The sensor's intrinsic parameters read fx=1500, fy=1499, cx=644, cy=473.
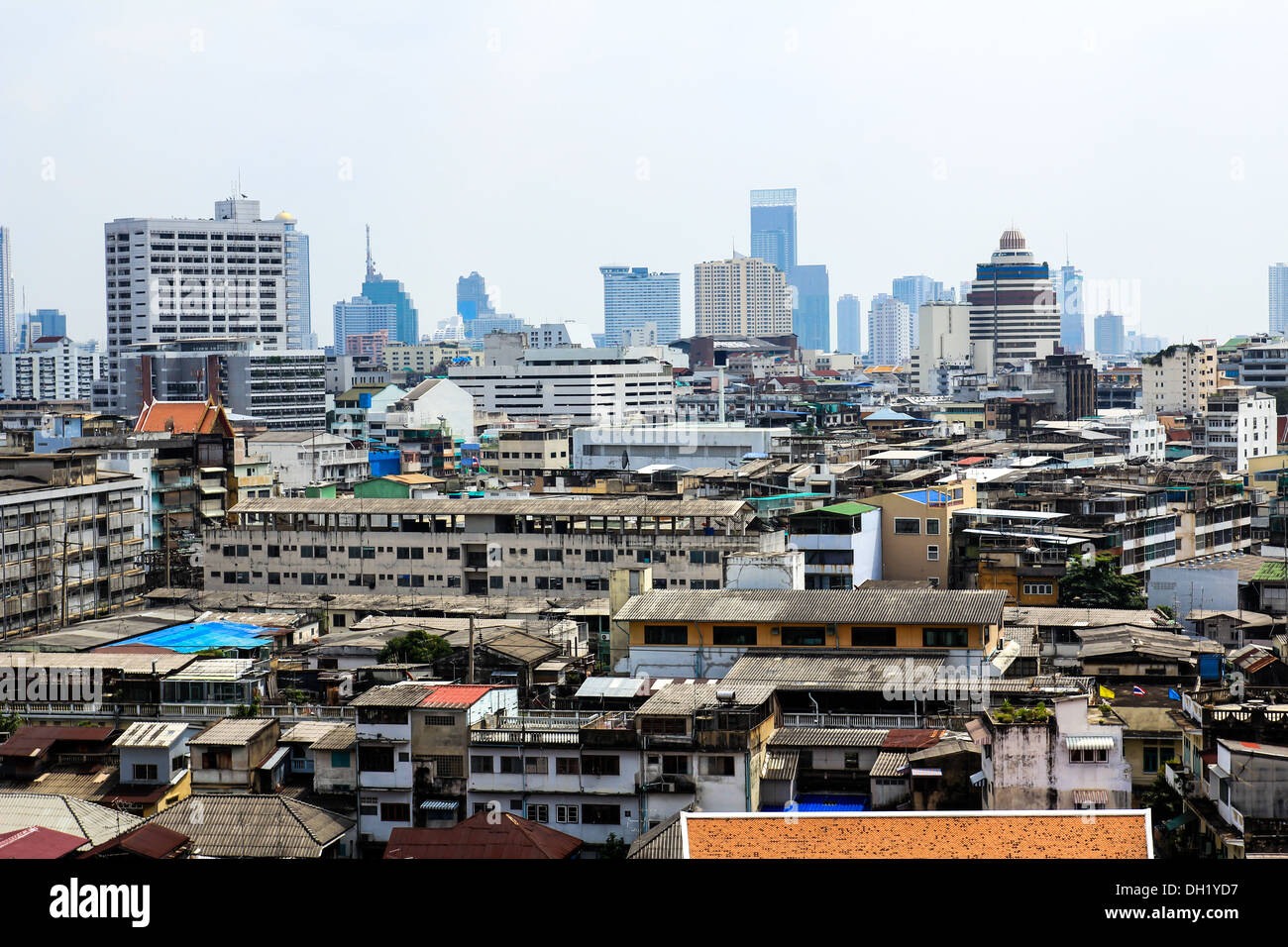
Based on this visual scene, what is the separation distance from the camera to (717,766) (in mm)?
8242

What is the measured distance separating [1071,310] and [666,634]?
81.3m

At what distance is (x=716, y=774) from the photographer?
8.25 meters

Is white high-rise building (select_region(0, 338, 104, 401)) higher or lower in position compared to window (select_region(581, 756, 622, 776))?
higher

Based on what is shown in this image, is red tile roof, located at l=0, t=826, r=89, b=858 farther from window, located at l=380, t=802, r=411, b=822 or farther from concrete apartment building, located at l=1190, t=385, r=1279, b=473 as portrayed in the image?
concrete apartment building, located at l=1190, t=385, r=1279, b=473

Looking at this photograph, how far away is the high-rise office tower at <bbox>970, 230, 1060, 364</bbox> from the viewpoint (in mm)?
64438

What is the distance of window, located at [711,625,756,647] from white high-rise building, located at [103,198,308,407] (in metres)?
41.5

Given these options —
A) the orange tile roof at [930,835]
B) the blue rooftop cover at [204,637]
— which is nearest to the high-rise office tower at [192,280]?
the blue rooftop cover at [204,637]

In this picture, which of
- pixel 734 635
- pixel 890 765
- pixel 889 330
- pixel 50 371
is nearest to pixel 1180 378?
pixel 734 635

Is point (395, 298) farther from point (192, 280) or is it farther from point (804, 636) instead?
point (804, 636)

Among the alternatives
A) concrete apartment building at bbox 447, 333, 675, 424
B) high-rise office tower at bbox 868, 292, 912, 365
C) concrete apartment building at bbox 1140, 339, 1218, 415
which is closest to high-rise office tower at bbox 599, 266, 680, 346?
high-rise office tower at bbox 868, 292, 912, 365
